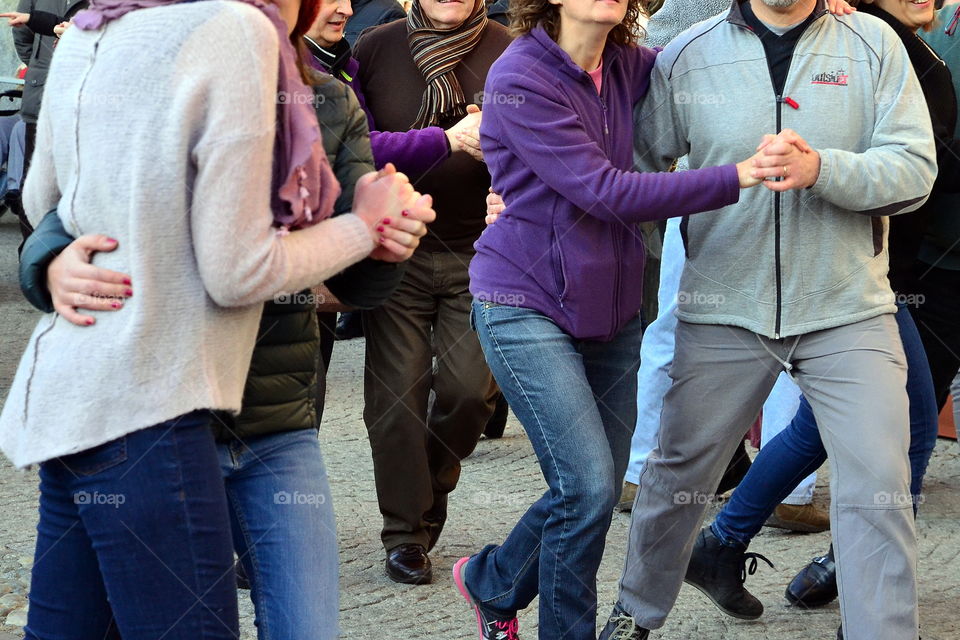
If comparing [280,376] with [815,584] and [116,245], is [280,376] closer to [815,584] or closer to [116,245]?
[116,245]

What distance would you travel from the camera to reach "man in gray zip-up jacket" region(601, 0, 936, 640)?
3350mm

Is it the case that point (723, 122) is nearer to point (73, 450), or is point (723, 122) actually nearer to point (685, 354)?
point (685, 354)

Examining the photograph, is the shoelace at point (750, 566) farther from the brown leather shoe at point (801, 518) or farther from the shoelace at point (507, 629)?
the shoelace at point (507, 629)

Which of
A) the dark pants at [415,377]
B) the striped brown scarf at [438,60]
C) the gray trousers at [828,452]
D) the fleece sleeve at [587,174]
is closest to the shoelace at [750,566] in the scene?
the gray trousers at [828,452]

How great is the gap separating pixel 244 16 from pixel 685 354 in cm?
202

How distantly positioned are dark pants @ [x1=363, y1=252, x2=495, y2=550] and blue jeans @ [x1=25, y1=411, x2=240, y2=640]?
260cm

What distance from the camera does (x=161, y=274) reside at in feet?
6.79

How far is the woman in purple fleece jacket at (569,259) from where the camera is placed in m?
3.33

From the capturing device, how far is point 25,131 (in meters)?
8.48

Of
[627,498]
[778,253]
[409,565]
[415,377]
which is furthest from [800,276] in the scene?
[627,498]

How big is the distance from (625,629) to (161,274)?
2246 millimetres

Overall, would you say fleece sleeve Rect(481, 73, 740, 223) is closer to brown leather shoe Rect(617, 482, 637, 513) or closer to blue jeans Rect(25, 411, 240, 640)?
blue jeans Rect(25, 411, 240, 640)

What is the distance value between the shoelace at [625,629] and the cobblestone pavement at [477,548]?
1.41 feet

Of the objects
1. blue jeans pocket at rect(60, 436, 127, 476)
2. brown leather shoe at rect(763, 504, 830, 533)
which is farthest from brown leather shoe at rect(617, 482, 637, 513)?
blue jeans pocket at rect(60, 436, 127, 476)
